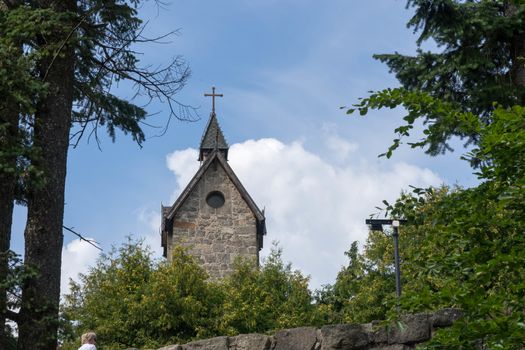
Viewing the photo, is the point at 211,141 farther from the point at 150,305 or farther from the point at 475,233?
the point at 475,233

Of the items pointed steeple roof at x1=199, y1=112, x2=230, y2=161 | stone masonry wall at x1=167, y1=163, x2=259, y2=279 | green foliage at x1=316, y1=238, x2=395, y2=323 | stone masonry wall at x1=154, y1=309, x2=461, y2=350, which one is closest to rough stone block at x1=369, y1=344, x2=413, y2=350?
stone masonry wall at x1=154, y1=309, x2=461, y2=350

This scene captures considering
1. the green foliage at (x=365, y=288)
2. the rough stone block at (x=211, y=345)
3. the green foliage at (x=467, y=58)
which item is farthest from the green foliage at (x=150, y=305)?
the rough stone block at (x=211, y=345)

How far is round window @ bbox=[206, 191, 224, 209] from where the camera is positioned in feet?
112

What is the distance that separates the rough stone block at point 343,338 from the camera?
8836 millimetres

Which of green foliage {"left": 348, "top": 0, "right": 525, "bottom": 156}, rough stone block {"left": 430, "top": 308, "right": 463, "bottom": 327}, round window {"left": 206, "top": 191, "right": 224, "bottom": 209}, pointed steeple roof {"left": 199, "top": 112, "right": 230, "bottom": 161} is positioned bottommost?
rough stone block {"left": 430, "top": 308, "right": 463, "bottom": 327}

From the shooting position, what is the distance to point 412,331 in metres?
9.02

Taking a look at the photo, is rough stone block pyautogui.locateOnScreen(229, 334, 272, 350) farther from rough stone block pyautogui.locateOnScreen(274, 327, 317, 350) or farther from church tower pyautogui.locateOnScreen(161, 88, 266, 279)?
church tower pyautogui.locateOnScreen(161, 88, 266, 279)

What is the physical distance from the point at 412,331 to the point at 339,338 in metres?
0.75

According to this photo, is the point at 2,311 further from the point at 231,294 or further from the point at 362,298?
the point at 362,298

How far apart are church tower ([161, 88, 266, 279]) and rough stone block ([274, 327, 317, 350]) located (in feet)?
78.1

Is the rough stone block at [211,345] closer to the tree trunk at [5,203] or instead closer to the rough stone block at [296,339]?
the rough stone block at [296,339]

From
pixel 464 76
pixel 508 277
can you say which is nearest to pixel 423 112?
pixel 508 277

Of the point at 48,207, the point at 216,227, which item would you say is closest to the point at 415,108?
the point at 48,207

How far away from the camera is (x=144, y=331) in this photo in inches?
899
